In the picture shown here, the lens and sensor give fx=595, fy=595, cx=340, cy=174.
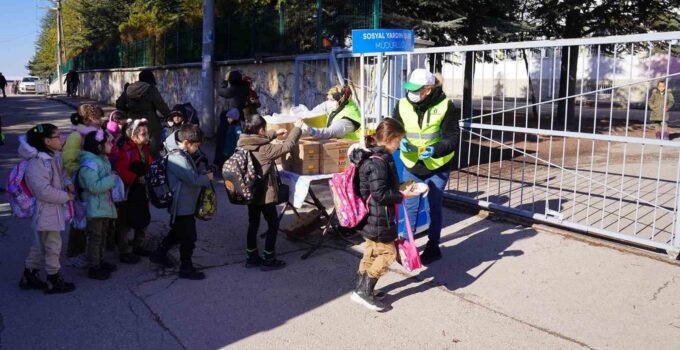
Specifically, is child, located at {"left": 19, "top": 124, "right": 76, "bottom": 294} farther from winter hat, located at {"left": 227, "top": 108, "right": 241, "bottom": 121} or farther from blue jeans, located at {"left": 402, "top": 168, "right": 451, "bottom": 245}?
blue jeans, located at {"left": 402, "top": 168, "right": 451, "bottom": 245}

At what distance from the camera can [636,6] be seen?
18.7m

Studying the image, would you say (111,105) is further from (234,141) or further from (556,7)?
(234,141)

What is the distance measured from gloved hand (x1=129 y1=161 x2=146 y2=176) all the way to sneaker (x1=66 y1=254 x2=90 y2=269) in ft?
3.17

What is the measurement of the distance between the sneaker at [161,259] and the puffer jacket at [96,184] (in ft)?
1.93

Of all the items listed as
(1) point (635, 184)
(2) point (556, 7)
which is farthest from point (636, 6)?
(1) point (635, 184)

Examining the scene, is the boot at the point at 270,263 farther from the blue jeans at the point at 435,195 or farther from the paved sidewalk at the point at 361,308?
the blue jeans at the point at 435,195

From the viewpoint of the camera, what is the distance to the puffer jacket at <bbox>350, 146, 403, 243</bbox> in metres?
4.53

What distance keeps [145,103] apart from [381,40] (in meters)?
3.27

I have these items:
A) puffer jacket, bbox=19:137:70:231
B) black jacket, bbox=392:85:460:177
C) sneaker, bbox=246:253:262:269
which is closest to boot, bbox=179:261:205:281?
sneaker, bbox=246:253:262:269

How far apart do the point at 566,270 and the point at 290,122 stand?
3315 mm

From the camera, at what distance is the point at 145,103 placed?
8000 millimetres

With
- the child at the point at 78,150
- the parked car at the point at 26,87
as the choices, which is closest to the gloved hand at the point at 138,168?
the child at the point at 78,150

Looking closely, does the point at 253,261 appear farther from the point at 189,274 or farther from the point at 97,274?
the point at 97,274

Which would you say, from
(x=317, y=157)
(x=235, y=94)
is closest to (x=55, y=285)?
(x=317, y=157)
